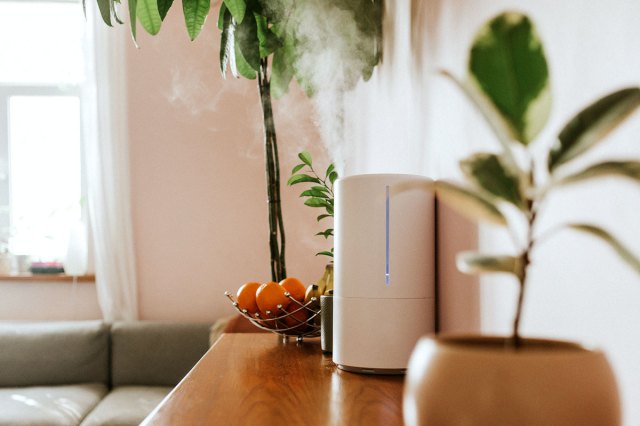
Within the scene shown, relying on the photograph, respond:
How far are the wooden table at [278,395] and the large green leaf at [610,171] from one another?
47 centimetres

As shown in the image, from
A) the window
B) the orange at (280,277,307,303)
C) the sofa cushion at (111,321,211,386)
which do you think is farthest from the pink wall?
the orange at (280,277,307,303)

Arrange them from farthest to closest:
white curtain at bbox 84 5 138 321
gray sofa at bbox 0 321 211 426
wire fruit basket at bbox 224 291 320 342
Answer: white curtain at bbox 84 5 138 321 → gray sofa at bbox 0 321 211 426 → wire fruit basket at bbox 224 291 320 342

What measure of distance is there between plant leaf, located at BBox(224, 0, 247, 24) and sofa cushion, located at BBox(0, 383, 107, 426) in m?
2.01

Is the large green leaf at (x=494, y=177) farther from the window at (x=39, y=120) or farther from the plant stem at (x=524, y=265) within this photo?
the window at (x=39, y=120)

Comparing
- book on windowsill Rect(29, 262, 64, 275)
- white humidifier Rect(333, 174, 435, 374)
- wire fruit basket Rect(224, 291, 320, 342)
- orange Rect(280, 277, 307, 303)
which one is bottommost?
book on windowsill Rect(29, 262, 64, 275)

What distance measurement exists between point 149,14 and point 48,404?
2.03m

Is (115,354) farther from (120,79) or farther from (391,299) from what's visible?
(391,299)

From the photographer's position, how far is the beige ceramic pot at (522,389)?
39cm

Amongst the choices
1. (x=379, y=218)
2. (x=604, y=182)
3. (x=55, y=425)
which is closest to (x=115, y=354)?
(x=55, y=425)

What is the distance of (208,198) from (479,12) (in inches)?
120

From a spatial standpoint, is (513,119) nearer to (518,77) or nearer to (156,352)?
(518,77)

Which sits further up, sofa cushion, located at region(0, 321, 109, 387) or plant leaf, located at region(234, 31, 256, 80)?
plant leaf, located at region(234, 31, 256, 80)

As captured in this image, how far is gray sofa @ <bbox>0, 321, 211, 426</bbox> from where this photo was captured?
11.1 feet

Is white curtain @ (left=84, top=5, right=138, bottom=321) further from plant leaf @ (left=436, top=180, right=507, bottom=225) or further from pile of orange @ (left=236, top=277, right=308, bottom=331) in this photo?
plant leaf @ (left=436, top=180, right=507, bottom=225)
